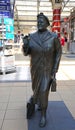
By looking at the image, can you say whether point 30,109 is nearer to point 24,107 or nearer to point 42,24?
point 24,107

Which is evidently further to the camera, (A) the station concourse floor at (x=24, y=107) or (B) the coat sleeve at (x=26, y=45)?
(A) the station concourse floor at (x=24, y=107)

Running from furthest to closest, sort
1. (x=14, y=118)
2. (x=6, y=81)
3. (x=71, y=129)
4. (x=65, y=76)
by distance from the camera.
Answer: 1. (x=65, y=76)
2. (x=6, y=81)
3. (x=14, y=118)
4. (x=71, y=129)

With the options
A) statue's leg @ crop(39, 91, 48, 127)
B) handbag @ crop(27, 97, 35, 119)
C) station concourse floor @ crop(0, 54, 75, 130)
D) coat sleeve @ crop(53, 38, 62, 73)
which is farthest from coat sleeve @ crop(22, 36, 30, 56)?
station concourse floor @ crop(0, 54, 75, 130)

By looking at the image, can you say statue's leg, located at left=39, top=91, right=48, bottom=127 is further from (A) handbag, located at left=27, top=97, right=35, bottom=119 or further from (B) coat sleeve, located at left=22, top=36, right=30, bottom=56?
(B) coat sleeve, located at left=22, top=36, right=30, bottom=56

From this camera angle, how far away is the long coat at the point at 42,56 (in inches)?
186

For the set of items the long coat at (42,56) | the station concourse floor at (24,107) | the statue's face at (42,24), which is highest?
the statue's face at (42,24)

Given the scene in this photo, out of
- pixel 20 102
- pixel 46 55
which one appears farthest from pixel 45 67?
pixel 20 102

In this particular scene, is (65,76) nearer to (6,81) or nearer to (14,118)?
(6,81)

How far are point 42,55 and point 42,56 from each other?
15mm

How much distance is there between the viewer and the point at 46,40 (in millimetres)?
4742

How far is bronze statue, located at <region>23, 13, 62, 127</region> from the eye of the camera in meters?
4.74

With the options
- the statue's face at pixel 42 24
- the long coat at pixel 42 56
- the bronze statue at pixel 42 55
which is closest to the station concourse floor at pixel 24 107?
the bronze statue at pixel 42 55

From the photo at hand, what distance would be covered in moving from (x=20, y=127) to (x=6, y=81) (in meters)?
4.46

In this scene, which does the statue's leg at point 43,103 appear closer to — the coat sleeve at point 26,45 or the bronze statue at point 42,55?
the bronze statue at point 42,55
